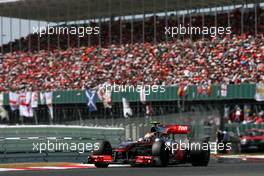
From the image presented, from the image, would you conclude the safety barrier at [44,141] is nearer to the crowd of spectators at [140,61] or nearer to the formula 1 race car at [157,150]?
the formula 1 race car at [157,150]

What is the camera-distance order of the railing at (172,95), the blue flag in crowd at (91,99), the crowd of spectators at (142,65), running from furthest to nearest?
the crowd of spectators at (142,65), the blue flag in crowd at (91,99), the railing at (172,95)

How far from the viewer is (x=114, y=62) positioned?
47.8 metres

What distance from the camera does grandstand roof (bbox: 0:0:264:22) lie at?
48.8 metres

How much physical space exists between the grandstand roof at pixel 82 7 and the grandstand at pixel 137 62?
70 mm

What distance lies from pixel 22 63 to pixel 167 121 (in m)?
22.0

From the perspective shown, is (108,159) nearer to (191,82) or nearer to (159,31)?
(191,82)

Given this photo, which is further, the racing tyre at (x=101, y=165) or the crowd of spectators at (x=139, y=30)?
the crowd of spectators at (x=139, y=30)

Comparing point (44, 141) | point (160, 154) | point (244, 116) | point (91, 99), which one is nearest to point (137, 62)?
point (91, 99)

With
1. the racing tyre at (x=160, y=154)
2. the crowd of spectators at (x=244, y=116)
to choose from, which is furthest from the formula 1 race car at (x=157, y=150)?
the crowd of spectators at (x=244, y=116)

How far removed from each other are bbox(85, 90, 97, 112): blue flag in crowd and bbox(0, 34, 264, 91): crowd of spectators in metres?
2.71

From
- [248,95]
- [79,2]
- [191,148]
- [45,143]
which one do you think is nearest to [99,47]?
[79,2]

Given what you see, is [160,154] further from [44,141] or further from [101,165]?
[44,141]

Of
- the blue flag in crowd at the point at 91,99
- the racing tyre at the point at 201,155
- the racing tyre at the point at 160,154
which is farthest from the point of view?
the blue flag in crowd at the point at 91,99

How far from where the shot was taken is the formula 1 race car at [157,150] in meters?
21.2
